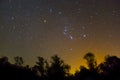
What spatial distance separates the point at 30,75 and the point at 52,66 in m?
22.9

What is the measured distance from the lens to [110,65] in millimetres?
69250

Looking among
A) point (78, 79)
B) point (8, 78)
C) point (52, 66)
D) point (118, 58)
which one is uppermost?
point (118, 58)

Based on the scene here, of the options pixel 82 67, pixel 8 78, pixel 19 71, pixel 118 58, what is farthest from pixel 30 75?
pixel 118 58

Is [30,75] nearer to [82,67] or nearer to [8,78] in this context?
[8,78]

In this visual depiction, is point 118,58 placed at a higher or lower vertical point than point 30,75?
higher

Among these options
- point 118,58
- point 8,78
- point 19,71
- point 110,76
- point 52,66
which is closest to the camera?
point 8,78

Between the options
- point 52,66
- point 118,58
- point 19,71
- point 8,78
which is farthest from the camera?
point 118,58

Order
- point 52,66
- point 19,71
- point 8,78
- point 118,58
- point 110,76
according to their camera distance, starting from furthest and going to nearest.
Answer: point 118,58
point 52,66
point 110,76
point 19,71
point 8,78

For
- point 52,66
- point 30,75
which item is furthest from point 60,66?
point 30,75

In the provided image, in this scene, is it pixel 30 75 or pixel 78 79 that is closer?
pixel 30 75

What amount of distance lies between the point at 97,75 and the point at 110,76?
3.79 metres

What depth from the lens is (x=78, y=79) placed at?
61.3m

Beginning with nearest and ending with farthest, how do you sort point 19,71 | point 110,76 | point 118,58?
point 19,71
point 110,76
point 118,58

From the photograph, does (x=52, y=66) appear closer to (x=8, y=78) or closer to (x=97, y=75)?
(x=97, y=75)
